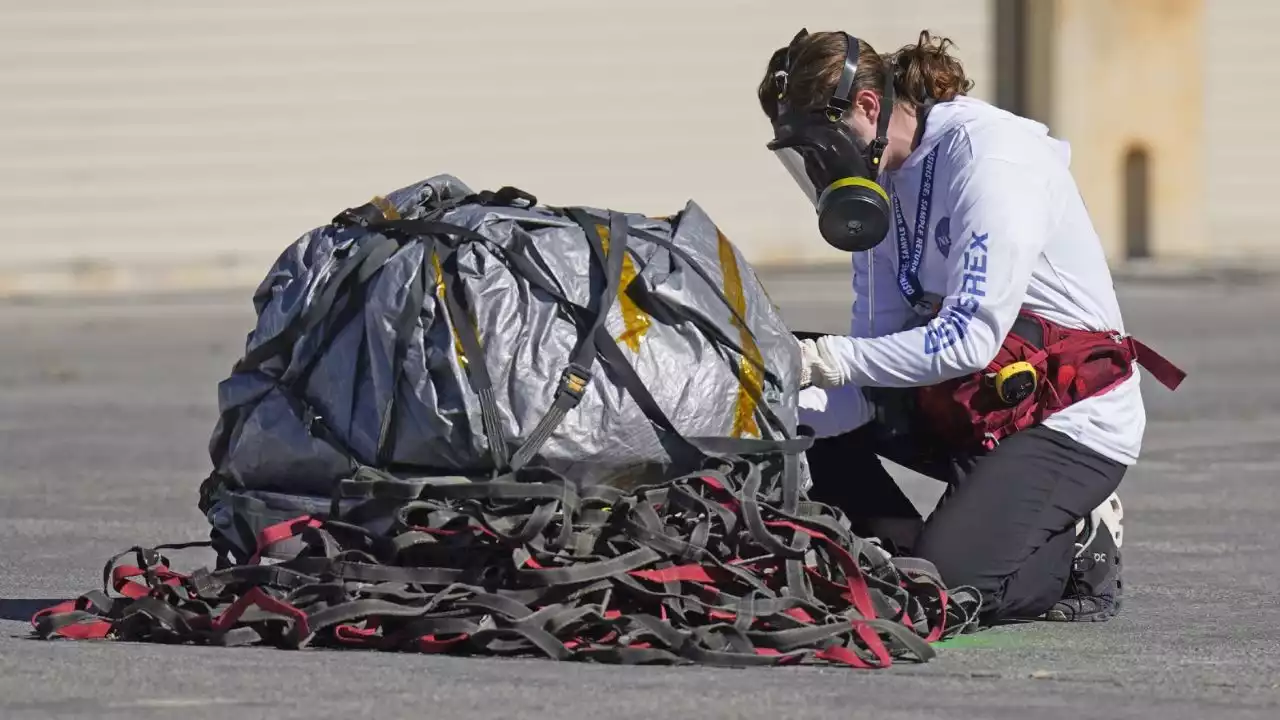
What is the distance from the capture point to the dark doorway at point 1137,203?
65.8 feet

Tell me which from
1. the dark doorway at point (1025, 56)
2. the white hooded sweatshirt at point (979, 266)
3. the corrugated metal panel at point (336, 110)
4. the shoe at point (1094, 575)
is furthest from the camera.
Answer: the dark doorway at point (1025, 56)

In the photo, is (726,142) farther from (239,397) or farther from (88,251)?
(239,397)

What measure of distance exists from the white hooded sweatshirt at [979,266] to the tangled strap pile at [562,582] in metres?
0.55

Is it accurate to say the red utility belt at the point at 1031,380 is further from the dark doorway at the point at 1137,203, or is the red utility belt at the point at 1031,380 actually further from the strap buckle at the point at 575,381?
the dark doorway at the point at 1137,203

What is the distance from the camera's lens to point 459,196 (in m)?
5.20

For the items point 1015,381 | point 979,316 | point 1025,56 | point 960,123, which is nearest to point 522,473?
point 979,316

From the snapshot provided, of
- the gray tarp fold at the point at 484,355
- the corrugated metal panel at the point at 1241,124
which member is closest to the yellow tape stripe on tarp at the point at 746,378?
the gray tarp fold at the point at 484,355

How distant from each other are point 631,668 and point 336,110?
15350 millimetres

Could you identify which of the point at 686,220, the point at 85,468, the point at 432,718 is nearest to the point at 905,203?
the point at 686,220

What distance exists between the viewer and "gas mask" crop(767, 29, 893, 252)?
16.8 ft

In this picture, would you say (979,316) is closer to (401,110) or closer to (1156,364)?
(1156,364)

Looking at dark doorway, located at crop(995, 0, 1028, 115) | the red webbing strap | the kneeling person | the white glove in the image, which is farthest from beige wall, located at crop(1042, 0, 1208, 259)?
the white glove

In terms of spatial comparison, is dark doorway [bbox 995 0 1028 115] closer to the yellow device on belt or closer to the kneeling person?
the kneeling person

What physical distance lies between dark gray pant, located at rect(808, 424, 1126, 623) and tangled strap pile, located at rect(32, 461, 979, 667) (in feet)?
1.56
